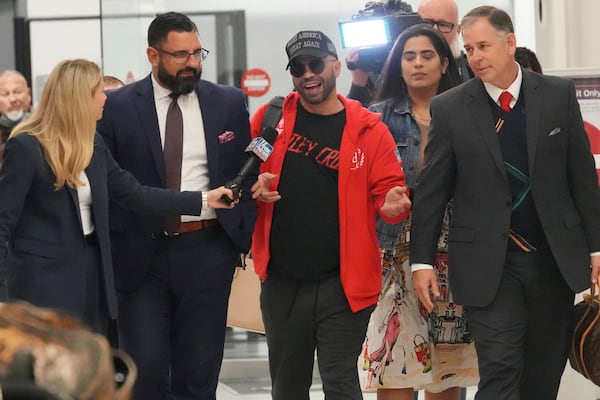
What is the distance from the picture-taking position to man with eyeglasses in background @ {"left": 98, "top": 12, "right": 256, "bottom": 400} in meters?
4.54

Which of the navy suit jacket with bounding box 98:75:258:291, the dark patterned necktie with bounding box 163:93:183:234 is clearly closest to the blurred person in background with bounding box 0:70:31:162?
the navy suit jacket with bounding box 98:75:258:291

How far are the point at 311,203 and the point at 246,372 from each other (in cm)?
369

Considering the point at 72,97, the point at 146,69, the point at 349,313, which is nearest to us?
the point at 72,97

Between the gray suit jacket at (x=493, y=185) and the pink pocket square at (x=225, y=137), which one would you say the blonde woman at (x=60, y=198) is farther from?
the gray suit jacket at (x=493, y=185)

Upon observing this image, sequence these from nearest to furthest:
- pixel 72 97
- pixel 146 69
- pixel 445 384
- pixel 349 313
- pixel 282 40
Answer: pixel 72 97 → pixel 349 313 → pixel 445 384 → pixel 146 69 → pixel 282 40

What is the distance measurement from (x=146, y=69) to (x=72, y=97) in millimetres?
3595

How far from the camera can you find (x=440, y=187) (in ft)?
14.5

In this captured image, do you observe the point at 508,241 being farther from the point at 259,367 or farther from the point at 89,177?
the point at 259,367

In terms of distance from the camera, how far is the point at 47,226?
13.7ft

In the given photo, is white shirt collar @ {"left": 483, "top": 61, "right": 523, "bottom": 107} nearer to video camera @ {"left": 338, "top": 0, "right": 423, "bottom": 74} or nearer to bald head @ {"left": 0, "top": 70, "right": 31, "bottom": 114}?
video camera @ {"left": 338, "top": 0, "right": 423, "bottom": 74}

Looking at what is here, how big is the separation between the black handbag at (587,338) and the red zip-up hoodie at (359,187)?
0.77m

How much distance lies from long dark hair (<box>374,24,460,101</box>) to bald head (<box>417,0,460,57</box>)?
51cm

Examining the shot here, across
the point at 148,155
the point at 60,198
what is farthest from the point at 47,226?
the point at 148,155

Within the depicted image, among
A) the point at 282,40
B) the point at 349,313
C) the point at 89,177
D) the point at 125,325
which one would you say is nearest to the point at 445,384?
the point at 349,313
